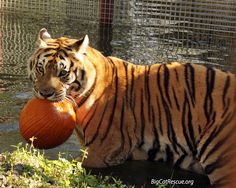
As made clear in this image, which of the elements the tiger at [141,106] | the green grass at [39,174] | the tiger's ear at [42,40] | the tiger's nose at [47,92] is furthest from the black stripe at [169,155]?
the tiger's ear at [42,40]

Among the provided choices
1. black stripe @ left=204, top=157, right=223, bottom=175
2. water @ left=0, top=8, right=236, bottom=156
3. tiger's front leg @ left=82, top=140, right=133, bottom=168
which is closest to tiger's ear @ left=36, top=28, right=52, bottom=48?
tiger's front leg @ left=82, top=140, right=133, bottom=168

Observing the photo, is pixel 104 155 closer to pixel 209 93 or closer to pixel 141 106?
pixel 141 106

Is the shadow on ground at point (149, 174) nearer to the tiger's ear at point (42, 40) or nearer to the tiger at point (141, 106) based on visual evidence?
the tiger at point (141, 106)

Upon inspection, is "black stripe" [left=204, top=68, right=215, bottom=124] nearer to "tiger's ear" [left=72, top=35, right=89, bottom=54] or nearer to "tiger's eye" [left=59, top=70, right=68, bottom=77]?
"tiger's ear" [left=72, top=35, right=89, bottom=54]

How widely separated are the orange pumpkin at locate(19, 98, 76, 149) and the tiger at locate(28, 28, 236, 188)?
93 mm

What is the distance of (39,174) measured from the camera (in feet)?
13.5

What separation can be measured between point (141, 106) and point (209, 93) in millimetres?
687

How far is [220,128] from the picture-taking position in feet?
16.9

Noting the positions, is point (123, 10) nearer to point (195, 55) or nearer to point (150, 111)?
point (195, 55)

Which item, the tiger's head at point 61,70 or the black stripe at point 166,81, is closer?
the tiger's head at point 61,70

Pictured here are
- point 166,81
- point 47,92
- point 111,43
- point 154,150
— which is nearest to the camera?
point 47,92

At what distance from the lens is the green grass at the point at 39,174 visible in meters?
3.84

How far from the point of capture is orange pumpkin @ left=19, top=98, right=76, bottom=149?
5.12 m

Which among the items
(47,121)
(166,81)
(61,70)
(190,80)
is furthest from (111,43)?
(47,121)
